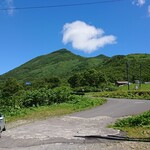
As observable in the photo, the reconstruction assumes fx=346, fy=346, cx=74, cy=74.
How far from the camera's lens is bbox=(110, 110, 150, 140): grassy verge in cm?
1510

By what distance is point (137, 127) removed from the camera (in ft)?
56.9

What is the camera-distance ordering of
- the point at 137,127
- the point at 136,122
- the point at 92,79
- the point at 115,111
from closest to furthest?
the point at 137,127 → the point at 136,122 → the point at 115,111 → the point at 92,79

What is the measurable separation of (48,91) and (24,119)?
15.1 m

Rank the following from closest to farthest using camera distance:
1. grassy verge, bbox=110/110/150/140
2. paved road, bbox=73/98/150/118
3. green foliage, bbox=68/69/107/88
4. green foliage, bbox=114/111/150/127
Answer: grassy verge, bbox=110/110/150/140 → green foliage, bbox=114/111/150/127 → paved road, bbox=73/98/150/118 → green foliage, bbox=68/69/107/88

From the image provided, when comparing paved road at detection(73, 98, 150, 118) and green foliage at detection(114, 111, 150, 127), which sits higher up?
paved road at detection(73, 98, 150, 118)

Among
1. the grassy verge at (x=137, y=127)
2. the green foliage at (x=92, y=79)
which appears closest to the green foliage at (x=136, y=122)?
the grassy verge at (x=137, y=127)

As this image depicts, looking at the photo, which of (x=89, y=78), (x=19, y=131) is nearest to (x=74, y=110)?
(x=19, y=131)

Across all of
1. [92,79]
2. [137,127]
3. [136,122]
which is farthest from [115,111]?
[92,79]

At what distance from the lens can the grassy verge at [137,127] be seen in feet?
49.5

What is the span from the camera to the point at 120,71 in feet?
540

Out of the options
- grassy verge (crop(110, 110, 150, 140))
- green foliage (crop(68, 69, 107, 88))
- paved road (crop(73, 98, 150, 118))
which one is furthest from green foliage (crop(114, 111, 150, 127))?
green foliage (crop(68, 69, 107, 88))

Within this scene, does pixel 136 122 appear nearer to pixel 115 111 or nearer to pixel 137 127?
pixel 137 127

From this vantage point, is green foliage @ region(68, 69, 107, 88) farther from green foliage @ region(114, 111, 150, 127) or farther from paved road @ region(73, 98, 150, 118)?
green foliage @ region(114, 111, 150, 127)

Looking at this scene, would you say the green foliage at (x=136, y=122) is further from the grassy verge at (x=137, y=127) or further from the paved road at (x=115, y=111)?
the paved road at (x=115, y=111)
